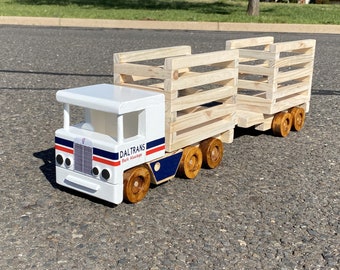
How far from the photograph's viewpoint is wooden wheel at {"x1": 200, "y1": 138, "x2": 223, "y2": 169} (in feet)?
14.1

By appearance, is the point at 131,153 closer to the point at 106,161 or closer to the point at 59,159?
the point at 106,161

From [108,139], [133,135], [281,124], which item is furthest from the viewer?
[281,124]

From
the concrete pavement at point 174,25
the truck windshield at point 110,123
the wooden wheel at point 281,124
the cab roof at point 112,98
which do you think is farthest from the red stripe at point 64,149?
the concrete pavement at point 174,25

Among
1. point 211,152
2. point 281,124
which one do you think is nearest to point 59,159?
point 211,152

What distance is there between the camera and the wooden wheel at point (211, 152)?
431 centimetres

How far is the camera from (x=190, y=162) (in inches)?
163

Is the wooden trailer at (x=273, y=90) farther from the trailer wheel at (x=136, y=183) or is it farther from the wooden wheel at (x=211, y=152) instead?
the trailer wheel at (x=136, y=183)

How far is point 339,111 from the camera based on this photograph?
649 cm

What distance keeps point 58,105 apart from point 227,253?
158 inches

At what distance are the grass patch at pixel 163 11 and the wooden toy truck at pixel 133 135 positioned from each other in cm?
1325

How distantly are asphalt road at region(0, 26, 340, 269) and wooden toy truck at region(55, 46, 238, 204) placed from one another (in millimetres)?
158

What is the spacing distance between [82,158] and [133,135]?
17.3 inches

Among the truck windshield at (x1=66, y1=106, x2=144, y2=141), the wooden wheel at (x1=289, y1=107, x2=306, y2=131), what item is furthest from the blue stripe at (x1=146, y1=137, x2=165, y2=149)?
the wooden wheel at (x1=289, y1=107, x2=306, y2=131)

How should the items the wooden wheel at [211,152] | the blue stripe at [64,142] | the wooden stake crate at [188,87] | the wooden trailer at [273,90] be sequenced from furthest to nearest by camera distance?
the wooden trailer at [273,90]
the wooden wheel at [211,152]
the wooden stake crate at [188,87]
the blue stripe at [64,142]
